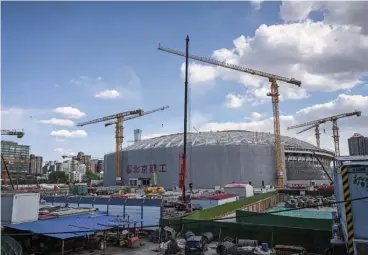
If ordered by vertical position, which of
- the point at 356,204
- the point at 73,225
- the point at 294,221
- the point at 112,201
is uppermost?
the point at 356,204

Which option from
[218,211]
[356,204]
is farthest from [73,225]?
[356,204]

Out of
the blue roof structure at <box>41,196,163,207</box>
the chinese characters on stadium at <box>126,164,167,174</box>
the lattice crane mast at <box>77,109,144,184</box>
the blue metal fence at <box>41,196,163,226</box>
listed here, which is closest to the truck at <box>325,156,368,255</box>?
the blue metal fence at <box>41,196,163,226</box>

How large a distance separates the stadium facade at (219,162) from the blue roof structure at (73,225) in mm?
65591

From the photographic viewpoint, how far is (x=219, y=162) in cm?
8519

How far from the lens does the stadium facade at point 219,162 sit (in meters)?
84.8

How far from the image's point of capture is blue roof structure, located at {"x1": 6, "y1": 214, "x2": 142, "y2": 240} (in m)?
16.9

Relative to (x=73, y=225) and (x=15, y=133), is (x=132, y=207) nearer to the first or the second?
(x=73, y=225)

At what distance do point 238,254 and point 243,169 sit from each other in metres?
69.6

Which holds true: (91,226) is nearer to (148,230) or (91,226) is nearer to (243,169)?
(148,230)

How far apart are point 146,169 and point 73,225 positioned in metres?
77.2

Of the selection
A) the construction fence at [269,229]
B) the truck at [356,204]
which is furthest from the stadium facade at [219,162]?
the truck at [356,204]

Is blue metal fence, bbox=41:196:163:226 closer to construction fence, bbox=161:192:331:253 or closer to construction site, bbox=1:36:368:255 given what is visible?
construction site, bbox=1:36:368:255

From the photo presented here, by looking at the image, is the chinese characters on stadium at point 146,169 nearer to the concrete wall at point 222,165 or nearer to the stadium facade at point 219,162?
the stadium facade at point 219,162

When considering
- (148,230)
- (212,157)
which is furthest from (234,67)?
(148,230)
